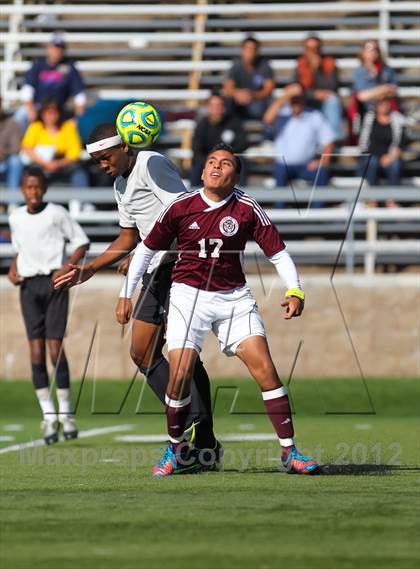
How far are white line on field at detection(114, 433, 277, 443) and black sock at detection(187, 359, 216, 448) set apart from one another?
8.22 ft

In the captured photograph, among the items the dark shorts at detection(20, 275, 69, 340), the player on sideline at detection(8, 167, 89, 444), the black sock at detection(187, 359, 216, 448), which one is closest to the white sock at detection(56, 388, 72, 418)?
the player on sideline at detection(8, 167, 89, 444)

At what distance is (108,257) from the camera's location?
8.36 metres

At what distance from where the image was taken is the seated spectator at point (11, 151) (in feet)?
53.4

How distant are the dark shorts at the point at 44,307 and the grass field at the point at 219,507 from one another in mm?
955

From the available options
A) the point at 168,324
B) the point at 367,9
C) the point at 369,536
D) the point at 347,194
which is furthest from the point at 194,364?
the point at 367,9

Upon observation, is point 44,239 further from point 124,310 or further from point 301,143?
point 301,143

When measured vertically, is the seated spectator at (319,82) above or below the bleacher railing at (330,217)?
above

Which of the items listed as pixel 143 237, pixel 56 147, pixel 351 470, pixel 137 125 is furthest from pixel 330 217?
pixel 351 470

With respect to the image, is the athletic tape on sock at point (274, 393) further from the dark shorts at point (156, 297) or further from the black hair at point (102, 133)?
the black hair at point (102, 133)

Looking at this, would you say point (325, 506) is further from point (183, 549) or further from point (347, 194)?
point (347, 194)

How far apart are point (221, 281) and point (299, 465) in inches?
44.9

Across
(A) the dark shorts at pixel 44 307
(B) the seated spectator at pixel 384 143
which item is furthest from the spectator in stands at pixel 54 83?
(A) the dark shorts at pixel 44 307

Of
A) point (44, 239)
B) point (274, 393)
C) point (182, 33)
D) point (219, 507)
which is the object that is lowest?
point (219, 507)

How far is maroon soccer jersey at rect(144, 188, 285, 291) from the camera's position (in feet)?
24.8
